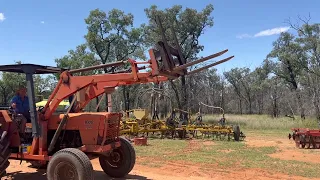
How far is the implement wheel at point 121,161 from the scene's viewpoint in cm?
808

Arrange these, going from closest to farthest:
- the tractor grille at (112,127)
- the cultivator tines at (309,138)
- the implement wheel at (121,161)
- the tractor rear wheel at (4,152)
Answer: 1. the tractor rear wheel at (4,152)
2. the tractor grille at (112,127)
3. the implement wheel at (121,161)
4. the cultivator tines at (309,138)

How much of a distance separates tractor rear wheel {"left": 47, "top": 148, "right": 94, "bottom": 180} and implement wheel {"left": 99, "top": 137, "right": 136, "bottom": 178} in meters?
1.41

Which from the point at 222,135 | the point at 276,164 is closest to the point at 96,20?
the point at 222,135

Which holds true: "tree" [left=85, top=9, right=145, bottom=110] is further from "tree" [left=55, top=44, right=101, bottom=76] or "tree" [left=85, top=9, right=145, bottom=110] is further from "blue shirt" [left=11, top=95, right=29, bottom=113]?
"blue shirt" [left=11, top=95, right=29, bottom=113]

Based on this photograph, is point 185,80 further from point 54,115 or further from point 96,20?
point 54,115

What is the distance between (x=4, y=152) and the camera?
23.0 ft

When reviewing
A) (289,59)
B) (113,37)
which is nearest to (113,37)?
(113,37)

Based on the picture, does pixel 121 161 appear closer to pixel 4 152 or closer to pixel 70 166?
pixel 70 166

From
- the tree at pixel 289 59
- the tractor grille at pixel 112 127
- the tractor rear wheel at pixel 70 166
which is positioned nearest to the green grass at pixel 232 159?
the tractor grille at pixel 112 127

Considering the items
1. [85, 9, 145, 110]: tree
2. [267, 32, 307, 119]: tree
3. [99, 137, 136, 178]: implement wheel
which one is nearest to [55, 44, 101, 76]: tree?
[85, 9, 145, 110]: tree

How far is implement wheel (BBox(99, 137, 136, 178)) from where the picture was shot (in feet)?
26.5

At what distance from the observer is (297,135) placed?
15242 mm

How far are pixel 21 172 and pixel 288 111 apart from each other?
4418cm

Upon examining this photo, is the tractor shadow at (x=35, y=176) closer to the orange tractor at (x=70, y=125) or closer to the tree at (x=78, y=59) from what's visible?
the orange tractor at (x=70, y=125)
